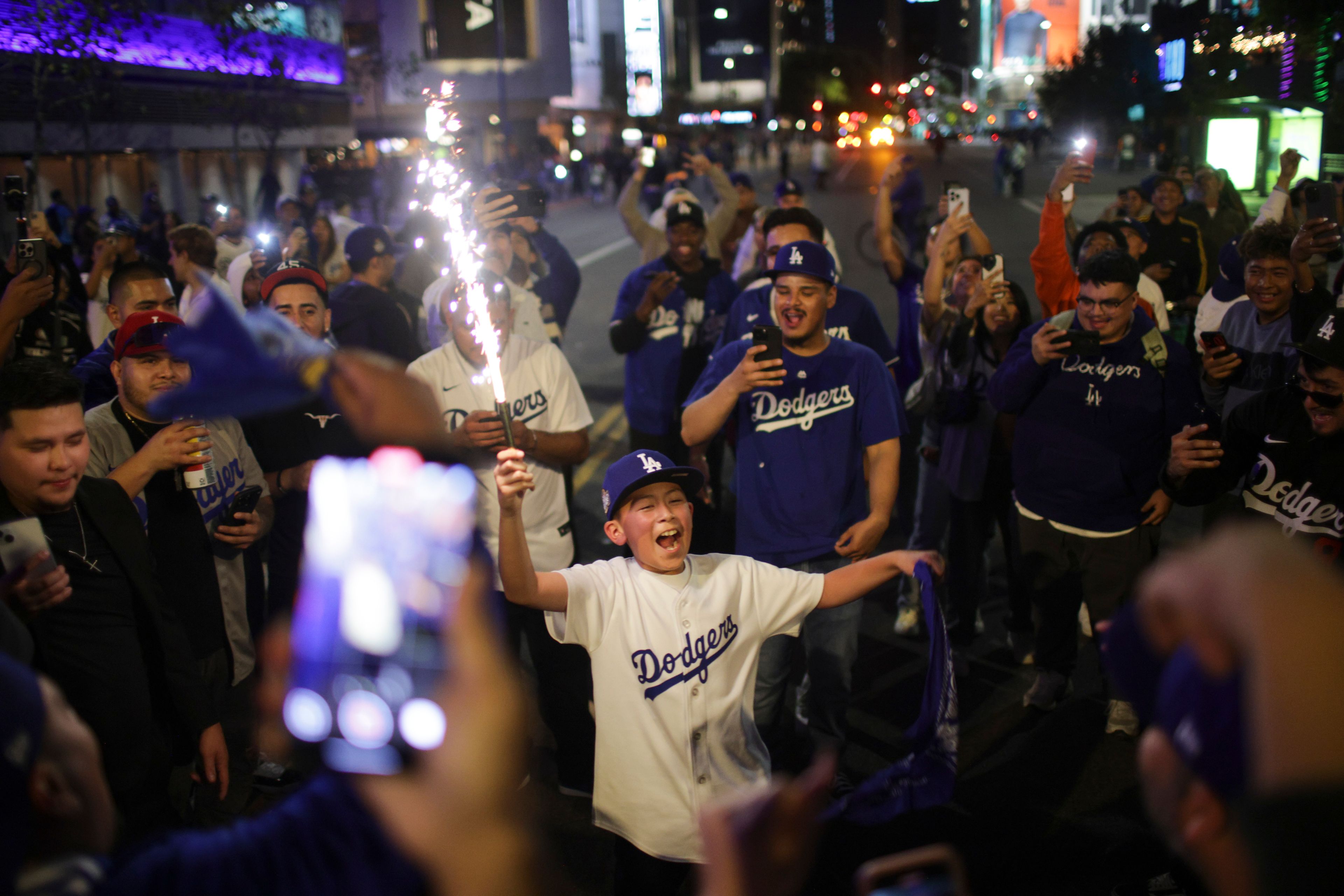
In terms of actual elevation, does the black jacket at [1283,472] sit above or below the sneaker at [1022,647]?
above

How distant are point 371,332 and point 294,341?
514 cm

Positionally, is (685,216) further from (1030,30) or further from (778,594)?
(1030,30)

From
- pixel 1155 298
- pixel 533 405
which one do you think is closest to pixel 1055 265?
pixel 1155 298

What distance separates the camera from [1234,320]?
604 centimetres

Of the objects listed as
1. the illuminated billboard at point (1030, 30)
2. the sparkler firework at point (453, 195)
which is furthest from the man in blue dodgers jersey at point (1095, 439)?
the illuminated billboard at point (1030, 30)

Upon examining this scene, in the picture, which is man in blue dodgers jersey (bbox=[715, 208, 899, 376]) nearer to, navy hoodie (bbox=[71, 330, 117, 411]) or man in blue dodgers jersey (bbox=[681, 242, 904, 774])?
man in blue dodgers jersey (bbox=[681, 242, 904, 774])

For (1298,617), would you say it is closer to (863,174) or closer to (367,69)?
(367,69)

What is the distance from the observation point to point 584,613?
314cm

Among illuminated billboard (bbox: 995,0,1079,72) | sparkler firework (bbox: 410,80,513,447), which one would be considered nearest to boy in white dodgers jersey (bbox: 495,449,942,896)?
sparkler firework (bbox: 410,80,513,447)

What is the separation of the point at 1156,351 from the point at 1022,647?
1.94 meters

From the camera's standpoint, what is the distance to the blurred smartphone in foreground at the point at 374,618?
1.45m

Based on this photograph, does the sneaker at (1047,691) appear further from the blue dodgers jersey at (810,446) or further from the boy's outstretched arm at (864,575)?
the boy's outstretched arm at (864,575)

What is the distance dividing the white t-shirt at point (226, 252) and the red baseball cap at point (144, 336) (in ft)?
15.3

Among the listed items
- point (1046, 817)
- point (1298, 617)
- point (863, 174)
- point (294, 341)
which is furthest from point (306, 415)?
point (863, 174)
